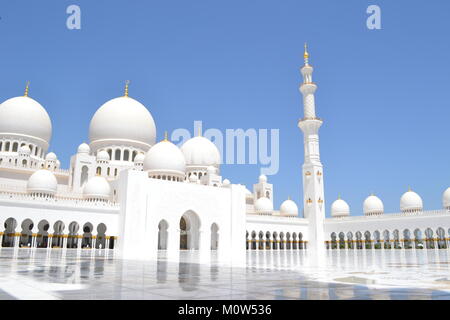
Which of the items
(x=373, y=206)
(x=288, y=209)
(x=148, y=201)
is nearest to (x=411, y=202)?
(x=373, y=206)

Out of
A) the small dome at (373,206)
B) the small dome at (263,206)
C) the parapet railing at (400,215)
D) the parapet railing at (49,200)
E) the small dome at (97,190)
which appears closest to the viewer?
the parapet railing at (49,200)

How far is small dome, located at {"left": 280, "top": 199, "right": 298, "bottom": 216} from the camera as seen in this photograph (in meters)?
35.3

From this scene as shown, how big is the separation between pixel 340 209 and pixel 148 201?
18.2m

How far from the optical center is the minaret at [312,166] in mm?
30250

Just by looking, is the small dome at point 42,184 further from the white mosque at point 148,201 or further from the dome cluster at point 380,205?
the dome cluster at point 380,205

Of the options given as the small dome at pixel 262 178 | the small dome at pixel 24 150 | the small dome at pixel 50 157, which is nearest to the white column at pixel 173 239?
the small dome at pixel 50 157

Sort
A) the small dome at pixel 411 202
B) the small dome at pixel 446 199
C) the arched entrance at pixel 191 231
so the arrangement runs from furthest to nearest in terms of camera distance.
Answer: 1. the small dome at pixel 411 202
2. the small dome at pixel 446 199
3. the arched entrance at pixel 191 231

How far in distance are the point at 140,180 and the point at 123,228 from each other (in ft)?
9.20

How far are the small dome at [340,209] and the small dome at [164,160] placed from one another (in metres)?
14.5

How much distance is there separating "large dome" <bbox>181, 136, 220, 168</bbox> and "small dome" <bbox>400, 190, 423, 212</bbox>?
15.3 metres

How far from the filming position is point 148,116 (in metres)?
32.4
